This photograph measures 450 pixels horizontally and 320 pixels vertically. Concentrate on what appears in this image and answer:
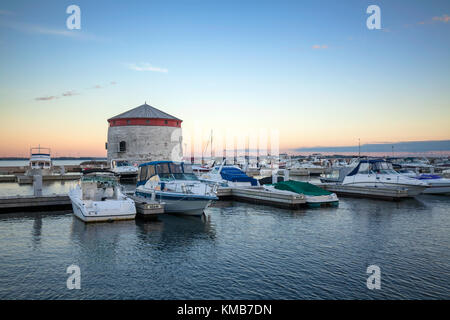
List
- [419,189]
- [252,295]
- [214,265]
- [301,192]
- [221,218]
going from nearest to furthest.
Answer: [252,295], [214,265], [221,218], [301,192], [419,189]

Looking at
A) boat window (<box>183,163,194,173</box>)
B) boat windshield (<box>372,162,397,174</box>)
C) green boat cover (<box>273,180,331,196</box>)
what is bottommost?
green boat cover (<box>273,180,331,196</box>)

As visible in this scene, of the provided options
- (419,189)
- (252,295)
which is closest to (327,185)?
(419,189)

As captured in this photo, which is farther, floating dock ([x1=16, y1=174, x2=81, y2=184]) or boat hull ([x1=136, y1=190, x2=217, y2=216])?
floating dock ([x1=16, y1=174, x2=81, y2=184])

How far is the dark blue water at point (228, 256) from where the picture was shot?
8.41 m

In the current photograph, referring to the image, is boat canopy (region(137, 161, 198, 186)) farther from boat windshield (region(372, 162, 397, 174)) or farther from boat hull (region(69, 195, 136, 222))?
boat windshield (region(372, 162, 397, 174))

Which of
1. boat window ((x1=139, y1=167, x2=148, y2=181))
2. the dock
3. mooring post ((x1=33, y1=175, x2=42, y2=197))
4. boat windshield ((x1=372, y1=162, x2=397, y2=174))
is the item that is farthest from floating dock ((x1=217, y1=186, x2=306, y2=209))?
mooring post ((x1=33, y1=175, x2=42, y2=197))

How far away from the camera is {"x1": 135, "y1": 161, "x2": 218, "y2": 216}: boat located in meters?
17.7

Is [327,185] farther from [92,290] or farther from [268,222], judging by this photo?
[92,290]

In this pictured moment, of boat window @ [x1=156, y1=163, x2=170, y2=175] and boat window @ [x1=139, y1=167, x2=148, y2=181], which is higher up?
boat window @ [x1=156, y1=163, x2=170, y2=175]

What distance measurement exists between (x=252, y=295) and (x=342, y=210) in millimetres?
14147

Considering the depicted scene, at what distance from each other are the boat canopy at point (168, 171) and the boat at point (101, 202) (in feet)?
9.02

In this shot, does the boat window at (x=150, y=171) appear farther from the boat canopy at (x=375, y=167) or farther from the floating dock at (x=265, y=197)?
the boat canopy at (x=375, y=167)

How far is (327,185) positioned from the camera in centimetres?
3016

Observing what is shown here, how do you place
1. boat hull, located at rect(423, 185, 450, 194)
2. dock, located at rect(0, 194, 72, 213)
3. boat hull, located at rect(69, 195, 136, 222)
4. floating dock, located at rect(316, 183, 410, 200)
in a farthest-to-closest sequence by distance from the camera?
1. boat hull, located at rect(423, 185, 450, 194)
2. floating dock, located at rect(316, 183, 410, 200)
3. dock, located at rect(0, 194, 72, 213)
4. boat hull, located at rect(69, 195, 136, 222)
